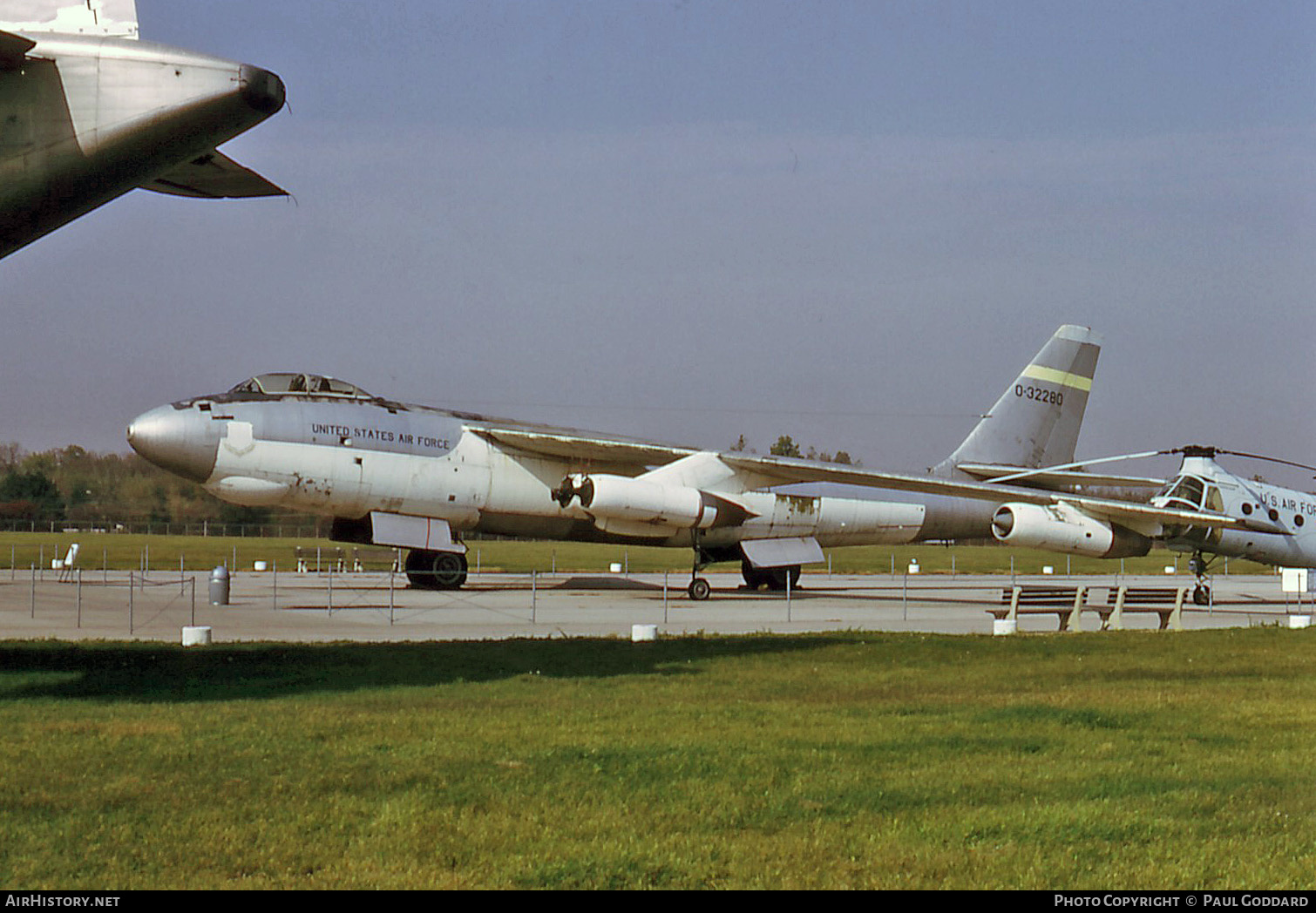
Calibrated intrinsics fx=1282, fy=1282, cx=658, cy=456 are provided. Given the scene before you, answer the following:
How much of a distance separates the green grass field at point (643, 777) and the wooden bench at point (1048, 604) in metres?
7.68

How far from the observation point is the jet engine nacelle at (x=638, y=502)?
25625 millimetres

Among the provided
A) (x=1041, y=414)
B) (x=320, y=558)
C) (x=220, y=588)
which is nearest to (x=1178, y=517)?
(x=1041, y=414)

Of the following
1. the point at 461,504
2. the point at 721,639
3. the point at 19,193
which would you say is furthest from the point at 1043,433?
the point at 19,193

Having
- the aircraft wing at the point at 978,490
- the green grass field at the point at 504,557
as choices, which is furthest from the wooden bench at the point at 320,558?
the aircraft wing at the point at 978,490

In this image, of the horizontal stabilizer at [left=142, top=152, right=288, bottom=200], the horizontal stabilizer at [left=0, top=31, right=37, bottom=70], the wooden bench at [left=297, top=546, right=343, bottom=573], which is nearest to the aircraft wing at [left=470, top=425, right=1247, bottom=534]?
the horizontal stabilizer at [left=142, top=152, right=288, bottom=200]

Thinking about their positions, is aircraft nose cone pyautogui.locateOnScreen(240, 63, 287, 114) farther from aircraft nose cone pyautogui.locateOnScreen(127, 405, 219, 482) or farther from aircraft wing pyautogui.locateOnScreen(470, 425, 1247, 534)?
aircraft wing pyautogui.locateOnScreen(470, 425, 1247, 534)

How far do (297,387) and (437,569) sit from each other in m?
4.94

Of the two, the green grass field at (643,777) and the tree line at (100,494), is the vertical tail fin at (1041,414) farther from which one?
the tree line at (100,494)

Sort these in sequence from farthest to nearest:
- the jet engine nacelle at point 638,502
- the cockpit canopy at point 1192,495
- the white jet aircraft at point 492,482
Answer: the cockpit canopy at point 1192,495 → the jet engine nacelle at point 638,502 → the white jet aircraft at point 492,482

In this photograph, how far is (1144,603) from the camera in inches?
835

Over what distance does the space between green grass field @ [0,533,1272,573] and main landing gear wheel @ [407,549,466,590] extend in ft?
53.5

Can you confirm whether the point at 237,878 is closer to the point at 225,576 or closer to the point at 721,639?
the point at 721,639

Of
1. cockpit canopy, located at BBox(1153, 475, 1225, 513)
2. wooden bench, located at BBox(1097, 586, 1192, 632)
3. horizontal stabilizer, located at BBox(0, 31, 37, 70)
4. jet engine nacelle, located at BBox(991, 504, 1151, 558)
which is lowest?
wooden bench, located at BBox(1097, 586, 1192, 632)

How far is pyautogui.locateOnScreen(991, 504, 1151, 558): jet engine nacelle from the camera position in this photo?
27359mm
